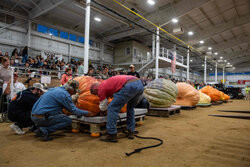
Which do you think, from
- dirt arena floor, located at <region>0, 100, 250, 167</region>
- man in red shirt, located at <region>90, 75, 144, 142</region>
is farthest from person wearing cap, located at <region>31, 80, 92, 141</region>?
man in red shirt, located at <region>90, 75, 144, 142</region>

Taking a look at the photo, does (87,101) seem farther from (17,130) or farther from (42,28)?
(42,28)

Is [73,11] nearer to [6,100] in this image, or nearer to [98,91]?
[6,100]

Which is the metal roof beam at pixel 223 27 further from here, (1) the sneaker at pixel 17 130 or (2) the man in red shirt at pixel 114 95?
(1) the sneaker at pixel 17 130

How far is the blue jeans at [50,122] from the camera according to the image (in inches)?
106

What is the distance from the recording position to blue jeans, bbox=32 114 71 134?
269 centimetres

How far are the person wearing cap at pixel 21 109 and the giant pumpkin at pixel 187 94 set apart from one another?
5.34 meters

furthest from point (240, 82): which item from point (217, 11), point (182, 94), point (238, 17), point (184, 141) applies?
point (184, 141)

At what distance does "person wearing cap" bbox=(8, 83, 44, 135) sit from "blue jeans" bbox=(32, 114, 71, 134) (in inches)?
21.9

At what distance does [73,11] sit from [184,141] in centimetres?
1447

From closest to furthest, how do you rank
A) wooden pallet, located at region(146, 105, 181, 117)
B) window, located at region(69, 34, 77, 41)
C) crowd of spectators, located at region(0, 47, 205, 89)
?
wooden pallet, located at region(146, 105, 181, 117)
crowd of spectators, located at region(0, 47, 205, 89)
window, located at region(69, 34, 77, 41)

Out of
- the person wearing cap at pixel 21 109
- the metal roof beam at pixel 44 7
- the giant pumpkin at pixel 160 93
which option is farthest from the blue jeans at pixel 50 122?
the metal roof beam at pixel 44 7

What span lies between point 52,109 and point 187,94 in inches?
217

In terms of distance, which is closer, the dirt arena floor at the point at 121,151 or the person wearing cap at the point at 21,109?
the dirt arena floor at the point at 121,151

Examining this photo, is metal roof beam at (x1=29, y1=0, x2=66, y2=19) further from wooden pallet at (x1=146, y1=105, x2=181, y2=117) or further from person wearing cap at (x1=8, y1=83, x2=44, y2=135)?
wooden pallet at (x1=146, y1=105, x2=181, y2=117)
